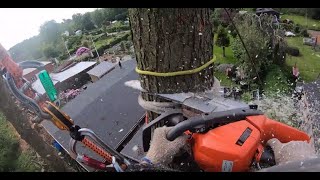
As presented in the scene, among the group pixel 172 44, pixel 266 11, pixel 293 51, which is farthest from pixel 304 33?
pixel 172 44

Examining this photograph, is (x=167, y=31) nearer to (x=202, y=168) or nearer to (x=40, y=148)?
(x=202, y=168)

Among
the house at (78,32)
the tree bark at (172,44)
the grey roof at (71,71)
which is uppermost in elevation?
the tree bark at (172,44)

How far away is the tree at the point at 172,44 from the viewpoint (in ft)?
3.48

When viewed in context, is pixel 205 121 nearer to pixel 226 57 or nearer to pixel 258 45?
pixel 258 45

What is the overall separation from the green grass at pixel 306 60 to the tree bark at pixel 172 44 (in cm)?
907

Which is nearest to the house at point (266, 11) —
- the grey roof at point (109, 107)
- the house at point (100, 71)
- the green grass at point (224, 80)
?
the green grass at point (224, 80)

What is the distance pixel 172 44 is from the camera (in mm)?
1105

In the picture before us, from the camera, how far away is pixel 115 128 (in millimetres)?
5793

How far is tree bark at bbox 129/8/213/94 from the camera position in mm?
1061

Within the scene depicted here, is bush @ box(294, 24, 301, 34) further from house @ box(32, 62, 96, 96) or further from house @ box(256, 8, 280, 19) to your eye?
house @ box(32, 62, 96, 96)

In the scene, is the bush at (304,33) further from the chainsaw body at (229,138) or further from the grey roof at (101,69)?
the chainsaw body at (229,138)

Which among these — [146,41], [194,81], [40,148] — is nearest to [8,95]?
[40,148]

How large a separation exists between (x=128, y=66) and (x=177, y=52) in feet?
26.8

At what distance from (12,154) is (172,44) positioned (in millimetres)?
907
